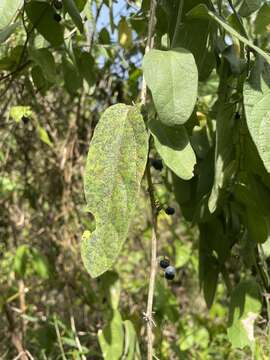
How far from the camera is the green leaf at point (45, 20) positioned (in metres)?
1.26

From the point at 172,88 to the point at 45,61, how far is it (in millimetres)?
579

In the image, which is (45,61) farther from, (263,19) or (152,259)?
(152,259)

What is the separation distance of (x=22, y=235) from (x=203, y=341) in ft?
2.53

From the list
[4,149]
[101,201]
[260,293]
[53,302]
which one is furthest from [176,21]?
[53,302]

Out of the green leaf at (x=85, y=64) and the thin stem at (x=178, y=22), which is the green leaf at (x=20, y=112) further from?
the thin stem at (x=178, y=22)

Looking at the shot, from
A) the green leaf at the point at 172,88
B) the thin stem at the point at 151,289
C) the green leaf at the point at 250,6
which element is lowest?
the thin stem at the point at 151,289

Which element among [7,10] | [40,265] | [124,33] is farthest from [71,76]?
[7,10]

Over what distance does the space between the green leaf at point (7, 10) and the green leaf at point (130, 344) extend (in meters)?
0.95

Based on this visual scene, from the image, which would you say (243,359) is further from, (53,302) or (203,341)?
(53,302)

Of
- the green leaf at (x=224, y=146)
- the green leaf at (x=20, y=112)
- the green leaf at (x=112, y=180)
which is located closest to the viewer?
the green leaf at (x=112, y=180)

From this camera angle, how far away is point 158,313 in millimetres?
1938

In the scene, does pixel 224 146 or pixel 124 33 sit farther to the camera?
pixel 124 33

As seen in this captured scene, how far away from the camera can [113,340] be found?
5.17 ft

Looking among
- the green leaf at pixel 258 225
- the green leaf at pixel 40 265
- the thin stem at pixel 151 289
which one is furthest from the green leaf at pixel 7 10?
the green leaf at pixel 40 265
